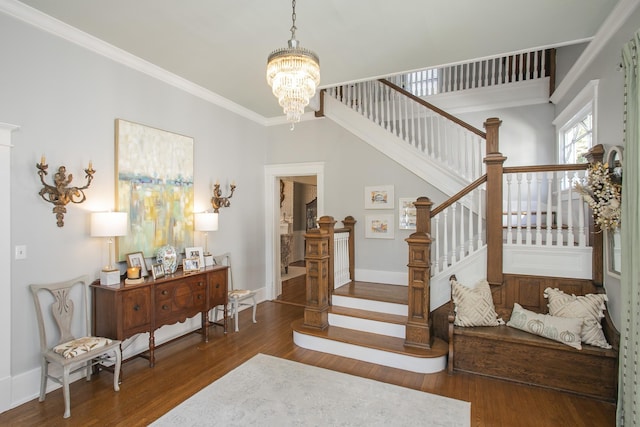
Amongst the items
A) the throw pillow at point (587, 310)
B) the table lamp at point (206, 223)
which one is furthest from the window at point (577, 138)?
the table lamp at point (206, 223)

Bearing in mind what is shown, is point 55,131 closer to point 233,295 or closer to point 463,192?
point 233,295

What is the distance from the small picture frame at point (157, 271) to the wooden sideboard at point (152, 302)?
76 millimetres

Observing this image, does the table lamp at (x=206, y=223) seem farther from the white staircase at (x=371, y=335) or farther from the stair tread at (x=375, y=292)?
the stair tread at (x=375, y=292)

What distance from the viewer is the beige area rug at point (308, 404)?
8.17 feet

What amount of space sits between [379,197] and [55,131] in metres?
4.14

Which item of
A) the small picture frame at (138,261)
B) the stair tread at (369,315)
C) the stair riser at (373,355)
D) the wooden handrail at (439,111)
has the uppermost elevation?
the wooden handrail at (439,111)

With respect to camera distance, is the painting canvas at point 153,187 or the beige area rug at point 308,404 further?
the painting canvas at point 153,187

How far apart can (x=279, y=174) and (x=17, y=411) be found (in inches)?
173

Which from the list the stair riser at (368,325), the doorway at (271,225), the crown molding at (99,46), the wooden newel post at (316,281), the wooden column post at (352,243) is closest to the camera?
the crown molding at (99,46)

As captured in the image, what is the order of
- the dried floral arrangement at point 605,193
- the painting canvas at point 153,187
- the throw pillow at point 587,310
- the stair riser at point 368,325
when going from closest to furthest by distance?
the dried floral arrangement at point 605,193 < the throw pillow at point 587,310 < the painting canvas at point 153,187 < the stair riser at point 368,325

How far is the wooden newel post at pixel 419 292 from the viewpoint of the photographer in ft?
11.2

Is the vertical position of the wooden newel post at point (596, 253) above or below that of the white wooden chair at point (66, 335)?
above

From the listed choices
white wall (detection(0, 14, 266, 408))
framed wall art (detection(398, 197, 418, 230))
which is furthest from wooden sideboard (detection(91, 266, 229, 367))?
framed wall art (detection(398, 197, 418, 230))

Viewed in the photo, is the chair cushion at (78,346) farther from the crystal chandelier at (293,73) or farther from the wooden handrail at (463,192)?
the wooden handrail at (463,192)
